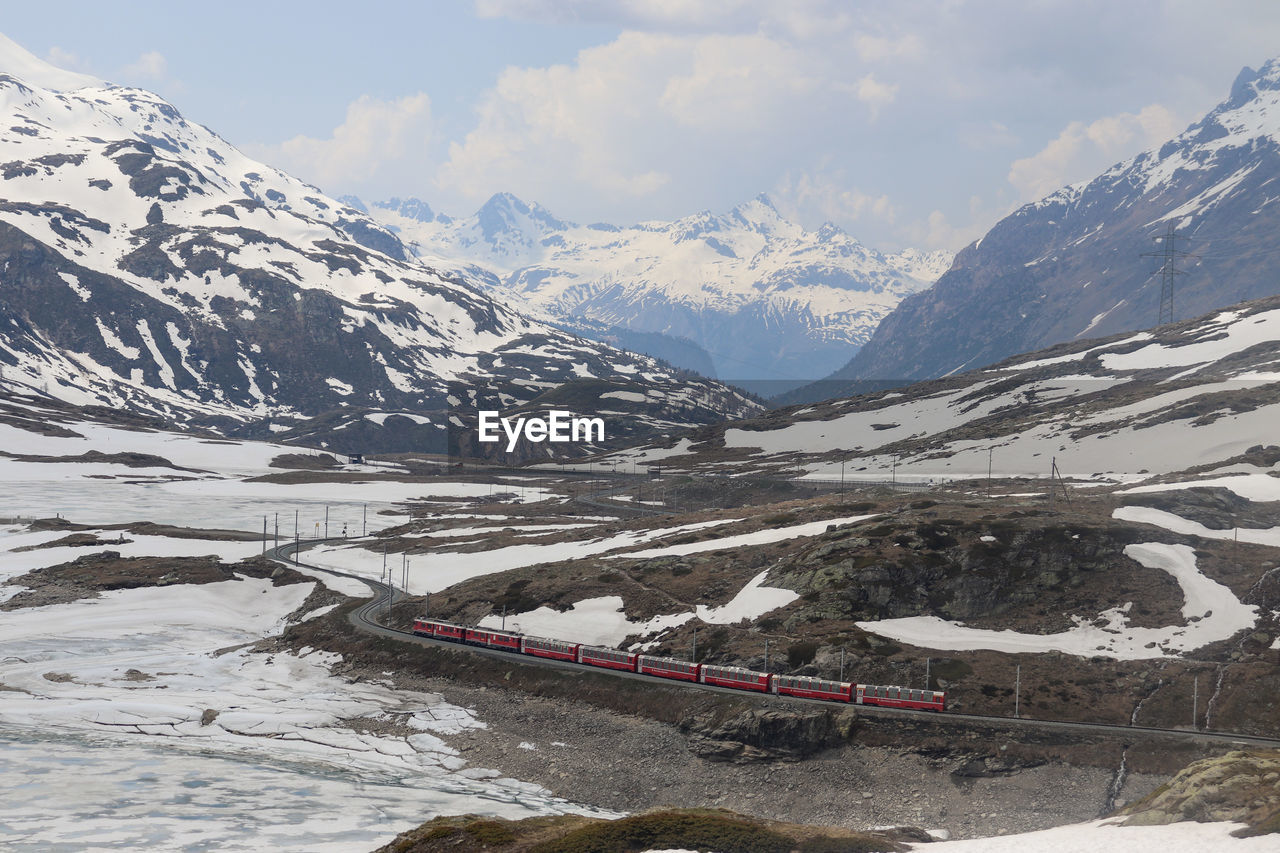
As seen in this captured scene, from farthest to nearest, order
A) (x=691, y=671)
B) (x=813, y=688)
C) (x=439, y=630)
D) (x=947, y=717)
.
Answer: (x=439, y=630) → (x=691, y=671) → (x=813, y=688) → (x=947, y=717)

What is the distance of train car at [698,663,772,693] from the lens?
97188 mm

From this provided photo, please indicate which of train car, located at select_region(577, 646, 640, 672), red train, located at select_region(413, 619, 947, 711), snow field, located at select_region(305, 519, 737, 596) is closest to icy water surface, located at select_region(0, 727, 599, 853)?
red train, located at select_region(413, 619, 947, 711)

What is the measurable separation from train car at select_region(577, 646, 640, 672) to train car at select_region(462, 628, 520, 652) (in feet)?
32.9

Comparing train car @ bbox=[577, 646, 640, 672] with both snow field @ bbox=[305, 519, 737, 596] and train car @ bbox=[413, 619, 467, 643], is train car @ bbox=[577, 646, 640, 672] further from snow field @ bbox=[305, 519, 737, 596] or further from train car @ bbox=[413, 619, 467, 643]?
snow field @ bbox=[305, 519, 737, 596]

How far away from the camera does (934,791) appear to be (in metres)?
79.1

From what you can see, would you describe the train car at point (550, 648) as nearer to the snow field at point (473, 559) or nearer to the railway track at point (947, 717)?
the railway track at point (947, 717)

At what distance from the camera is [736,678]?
9906cm

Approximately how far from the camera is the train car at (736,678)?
97.2 meters

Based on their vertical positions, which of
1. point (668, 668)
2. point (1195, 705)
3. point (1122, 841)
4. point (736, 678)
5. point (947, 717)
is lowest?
point (947, 717)

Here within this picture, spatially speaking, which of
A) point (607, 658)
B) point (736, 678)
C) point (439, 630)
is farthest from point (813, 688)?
point (439, 630)

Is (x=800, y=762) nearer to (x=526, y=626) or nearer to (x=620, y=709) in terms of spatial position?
(x=620, y=709)

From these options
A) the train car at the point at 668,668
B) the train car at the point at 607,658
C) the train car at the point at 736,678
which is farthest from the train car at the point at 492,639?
the train car at the point at 736,678

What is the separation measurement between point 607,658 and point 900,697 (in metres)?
32.2

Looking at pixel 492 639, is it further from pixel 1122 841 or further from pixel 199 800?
pixel 1122 841
